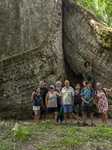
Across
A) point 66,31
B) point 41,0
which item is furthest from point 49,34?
point 41,0

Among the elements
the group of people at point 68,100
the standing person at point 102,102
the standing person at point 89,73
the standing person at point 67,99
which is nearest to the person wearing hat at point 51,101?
the group of people at point 68,100

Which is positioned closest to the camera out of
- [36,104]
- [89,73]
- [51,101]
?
[36,104]

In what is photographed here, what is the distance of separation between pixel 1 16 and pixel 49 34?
131 inches

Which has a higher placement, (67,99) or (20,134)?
(67,99)

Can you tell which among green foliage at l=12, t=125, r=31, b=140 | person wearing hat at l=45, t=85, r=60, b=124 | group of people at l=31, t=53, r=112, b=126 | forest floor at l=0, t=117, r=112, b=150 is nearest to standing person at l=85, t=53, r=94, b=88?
group of people at l=31, t=53, r=112, b=126

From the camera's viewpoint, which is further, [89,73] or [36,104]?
[89,73]

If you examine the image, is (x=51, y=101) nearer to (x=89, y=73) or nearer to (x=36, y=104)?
(x=36, y=104)

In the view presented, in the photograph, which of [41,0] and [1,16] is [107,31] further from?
[1,16]

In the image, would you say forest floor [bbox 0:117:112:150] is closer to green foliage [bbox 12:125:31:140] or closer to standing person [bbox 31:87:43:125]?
green foliage [bbox 12:125:31:140]

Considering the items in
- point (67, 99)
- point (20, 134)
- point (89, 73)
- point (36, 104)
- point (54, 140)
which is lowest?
point (54, 140)

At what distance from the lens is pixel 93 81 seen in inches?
297

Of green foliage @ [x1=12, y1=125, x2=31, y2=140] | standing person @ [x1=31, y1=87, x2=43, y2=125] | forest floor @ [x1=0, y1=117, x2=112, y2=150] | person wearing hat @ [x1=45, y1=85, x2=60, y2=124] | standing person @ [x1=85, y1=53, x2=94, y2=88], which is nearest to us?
forest floor @ [x1=0, y1=117, x2=112, y2=150]

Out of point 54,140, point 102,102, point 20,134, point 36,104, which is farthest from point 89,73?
point 20,134

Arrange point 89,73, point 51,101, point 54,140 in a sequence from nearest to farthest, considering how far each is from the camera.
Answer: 1. point 54,140
2. point 51,101
3. point 89,73
